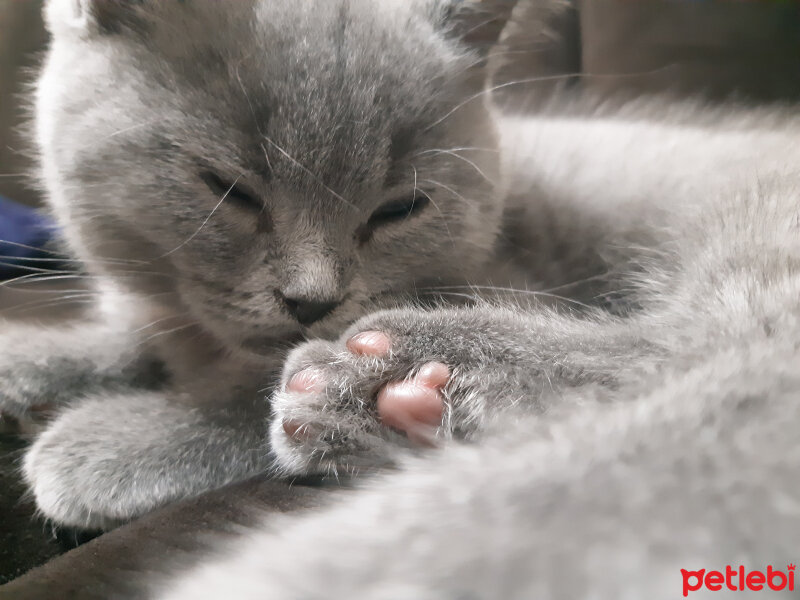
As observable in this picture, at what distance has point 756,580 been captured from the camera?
0.26 m

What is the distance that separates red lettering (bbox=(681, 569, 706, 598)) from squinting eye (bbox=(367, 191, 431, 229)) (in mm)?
509

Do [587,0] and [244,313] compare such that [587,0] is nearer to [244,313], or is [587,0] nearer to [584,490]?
[244,313]

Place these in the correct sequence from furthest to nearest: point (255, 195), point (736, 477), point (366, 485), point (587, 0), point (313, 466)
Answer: point (587, 0) < point (255, 195) < point (313, 466) < point (366, 485) < point (736, 477)

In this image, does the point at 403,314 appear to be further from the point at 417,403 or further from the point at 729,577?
the point at 729,577

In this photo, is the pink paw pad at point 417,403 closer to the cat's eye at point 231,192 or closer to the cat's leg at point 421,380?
the cat's leg at point 421,380

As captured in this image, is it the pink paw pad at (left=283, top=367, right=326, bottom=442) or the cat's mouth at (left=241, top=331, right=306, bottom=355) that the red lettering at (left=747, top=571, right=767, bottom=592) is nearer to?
the pink paw pad at (left=283, top=367, right=326, bottom=442)

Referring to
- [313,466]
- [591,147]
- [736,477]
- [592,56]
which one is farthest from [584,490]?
[592,56]

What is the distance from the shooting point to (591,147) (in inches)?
37.3

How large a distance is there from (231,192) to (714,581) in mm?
553

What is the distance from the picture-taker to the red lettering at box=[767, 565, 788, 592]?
261mm

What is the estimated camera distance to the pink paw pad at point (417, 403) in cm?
48

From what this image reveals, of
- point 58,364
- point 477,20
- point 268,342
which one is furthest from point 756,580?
point 58,364

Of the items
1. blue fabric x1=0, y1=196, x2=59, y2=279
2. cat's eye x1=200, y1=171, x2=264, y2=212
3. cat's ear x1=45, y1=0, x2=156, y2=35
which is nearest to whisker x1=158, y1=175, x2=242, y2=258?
cat's eye x1=200, y1=171, x2=264, y2=212

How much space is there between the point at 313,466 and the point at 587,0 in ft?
3.79
